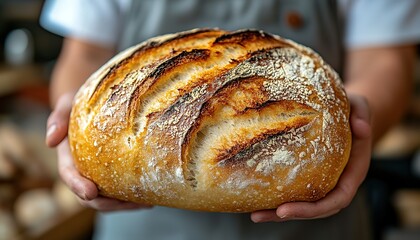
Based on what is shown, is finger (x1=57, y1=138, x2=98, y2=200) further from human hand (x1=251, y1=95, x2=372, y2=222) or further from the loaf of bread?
human hand (x1=251, y1=95, x2=372, y2=222)

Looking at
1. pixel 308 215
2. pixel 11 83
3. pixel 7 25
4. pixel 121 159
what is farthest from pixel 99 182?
pixel 7 25

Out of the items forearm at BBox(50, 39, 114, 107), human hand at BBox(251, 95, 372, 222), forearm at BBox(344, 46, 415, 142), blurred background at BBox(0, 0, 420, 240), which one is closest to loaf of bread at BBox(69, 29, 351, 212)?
human hand at BBox(251, 95, 372, 222)

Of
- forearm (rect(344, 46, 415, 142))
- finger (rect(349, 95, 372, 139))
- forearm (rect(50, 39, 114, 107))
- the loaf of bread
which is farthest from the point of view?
forearm (rect(50, 39, 114, 107))

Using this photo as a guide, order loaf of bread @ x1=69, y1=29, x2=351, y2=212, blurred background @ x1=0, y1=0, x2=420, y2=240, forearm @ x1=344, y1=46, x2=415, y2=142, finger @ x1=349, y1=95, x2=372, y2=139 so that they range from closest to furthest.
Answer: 1. loaf of bread @ x1=69, y1=29, x2=351, y2=212
2. finger @ x1=349, y1=95, x2=372, y2=139
3. forearm @ x1=344, y1=46, x2=415, y2=142
4. blurred background @ x1=0, y1=0, x2=420, y2=240

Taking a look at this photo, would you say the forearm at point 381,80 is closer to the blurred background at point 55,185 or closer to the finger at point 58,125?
the finger at point 58,125

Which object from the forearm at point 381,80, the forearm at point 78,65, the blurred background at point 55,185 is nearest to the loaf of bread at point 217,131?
the forearm at point 381,80

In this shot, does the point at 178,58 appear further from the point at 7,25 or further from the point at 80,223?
the point at 7,25

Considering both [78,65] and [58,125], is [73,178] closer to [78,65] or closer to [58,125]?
[58,125]
